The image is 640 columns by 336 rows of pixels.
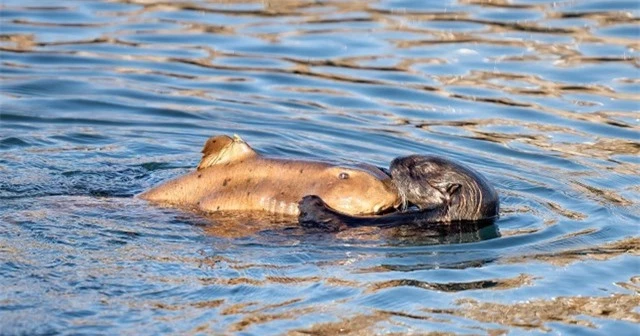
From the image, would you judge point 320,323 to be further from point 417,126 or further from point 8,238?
point 417,126

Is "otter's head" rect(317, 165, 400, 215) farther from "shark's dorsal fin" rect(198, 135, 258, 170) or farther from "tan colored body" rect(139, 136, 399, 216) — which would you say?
"shark's dorsal fin" rect(198, 135, 258, 170)

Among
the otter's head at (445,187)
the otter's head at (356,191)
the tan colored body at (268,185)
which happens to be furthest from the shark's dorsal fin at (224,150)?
the otter's head at (445,187)

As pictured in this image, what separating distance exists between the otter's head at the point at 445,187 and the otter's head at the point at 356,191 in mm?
98

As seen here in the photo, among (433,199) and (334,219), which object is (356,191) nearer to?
(334,219)

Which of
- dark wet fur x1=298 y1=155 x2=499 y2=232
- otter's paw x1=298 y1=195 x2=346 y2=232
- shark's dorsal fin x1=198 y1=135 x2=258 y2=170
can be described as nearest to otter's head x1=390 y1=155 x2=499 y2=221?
dark wet fur x1=298 y1=155 x2=499 y2=232

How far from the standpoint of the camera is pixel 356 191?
8250 millimetres

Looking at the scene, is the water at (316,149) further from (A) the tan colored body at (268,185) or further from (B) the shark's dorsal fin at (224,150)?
(B) the shark's dorsal fin at (224,150)

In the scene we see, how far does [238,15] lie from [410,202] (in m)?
7.28

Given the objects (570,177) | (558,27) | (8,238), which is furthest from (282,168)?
(558,27)

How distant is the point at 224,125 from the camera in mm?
11320

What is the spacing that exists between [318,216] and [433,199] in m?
0.75

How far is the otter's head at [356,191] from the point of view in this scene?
8.25 meters

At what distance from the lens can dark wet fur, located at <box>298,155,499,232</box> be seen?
8.10 metres

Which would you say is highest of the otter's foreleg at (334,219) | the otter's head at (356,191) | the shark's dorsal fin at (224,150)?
the shark's dorsal fin at (224,150)
